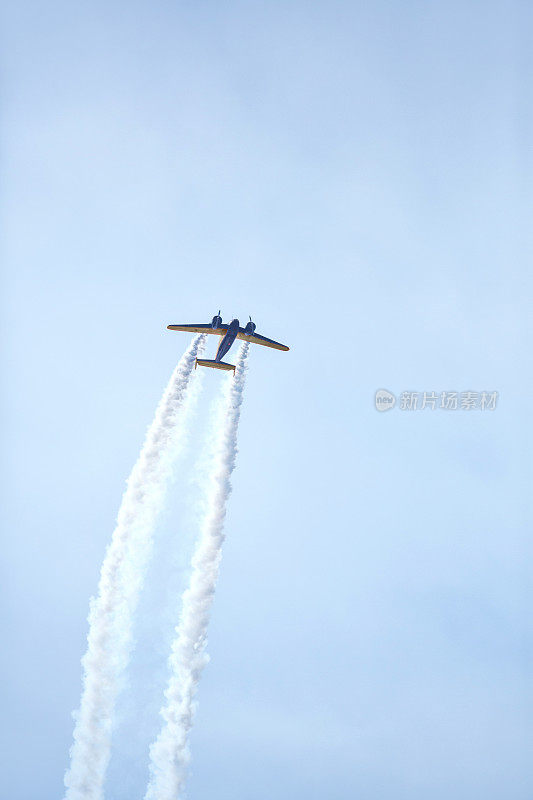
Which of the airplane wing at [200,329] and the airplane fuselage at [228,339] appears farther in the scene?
the airplane wing at [200,329]

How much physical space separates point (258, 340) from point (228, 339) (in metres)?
8.85

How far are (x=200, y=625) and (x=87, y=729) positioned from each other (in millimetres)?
14950

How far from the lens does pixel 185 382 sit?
342 ft

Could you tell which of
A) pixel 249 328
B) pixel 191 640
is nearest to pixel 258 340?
pixel 249 328

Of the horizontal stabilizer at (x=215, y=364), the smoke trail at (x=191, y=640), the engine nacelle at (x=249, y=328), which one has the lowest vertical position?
the smoke trail at (x=191, y=640)

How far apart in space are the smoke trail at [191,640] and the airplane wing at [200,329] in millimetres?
13301

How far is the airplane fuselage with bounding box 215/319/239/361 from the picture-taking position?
104 m

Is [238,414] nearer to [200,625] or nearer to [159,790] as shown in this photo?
[200,625]

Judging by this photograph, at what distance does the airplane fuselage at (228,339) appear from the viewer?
103750 millimetres

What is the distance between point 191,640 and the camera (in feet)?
291

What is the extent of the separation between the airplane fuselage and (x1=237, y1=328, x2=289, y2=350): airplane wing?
3830 millimetres

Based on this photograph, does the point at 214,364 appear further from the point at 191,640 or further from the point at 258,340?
the point at 191,640

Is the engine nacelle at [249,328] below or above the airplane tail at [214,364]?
above

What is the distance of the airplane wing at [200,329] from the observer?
105562mm
